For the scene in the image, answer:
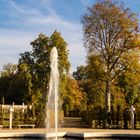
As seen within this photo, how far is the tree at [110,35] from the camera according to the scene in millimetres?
39688

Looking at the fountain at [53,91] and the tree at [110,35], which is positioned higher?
the tree at [110,35]

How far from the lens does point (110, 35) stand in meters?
40.4

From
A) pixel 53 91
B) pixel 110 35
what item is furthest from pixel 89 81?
pixel 53 91

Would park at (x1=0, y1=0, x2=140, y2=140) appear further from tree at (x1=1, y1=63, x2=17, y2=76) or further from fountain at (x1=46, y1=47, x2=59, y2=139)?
tree at (x1=1, y1=63, x2=17, y2=76)

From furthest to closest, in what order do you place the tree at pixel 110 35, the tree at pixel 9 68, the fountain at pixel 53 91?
the tree at pixel 9 68 < the tree at pixel 110 35 < the fountain at pixel 53 91

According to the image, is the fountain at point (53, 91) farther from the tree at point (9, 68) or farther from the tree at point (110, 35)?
the tree at point (9, 68)

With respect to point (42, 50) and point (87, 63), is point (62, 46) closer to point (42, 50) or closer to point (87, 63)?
point (42, 50)

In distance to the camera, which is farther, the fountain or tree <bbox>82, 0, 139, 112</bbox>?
tree <bbox>82, 0, 139, 112</bbox>

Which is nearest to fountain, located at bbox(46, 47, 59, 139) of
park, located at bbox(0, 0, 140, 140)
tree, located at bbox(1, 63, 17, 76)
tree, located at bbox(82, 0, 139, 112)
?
park, located at bbox(0, 0, 140, 140)

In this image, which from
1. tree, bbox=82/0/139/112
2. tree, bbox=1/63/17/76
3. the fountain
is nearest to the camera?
the fountain

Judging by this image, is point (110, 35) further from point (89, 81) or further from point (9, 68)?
point (9, 68)

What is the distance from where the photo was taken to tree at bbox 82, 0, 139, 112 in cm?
3969

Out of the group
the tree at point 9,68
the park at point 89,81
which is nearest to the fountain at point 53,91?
the park at point 89,81

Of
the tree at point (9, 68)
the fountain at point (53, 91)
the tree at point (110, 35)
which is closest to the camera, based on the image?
the fountain at point (53, 91)
